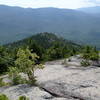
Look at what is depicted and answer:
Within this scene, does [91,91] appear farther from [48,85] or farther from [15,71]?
[15,71]

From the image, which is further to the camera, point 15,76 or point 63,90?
point 15,76

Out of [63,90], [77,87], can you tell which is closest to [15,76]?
[63,90]

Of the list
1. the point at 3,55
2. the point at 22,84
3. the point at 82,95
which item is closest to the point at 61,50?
the point at 3,55

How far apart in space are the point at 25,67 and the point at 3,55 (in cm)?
2496

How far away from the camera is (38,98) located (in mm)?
16312

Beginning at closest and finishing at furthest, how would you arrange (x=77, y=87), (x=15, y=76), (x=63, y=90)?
1. (x=63, y=90)
2. (x=77, y=87)
3. (x=15, y=76)

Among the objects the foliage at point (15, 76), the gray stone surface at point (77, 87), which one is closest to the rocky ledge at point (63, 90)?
the gray stone surface at point (77, 87)

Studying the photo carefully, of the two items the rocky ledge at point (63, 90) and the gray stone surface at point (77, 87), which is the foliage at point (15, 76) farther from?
the gray stone surface at point (77, 87)

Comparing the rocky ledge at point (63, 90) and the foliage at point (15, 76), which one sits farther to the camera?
the foliage at point (15, 76)

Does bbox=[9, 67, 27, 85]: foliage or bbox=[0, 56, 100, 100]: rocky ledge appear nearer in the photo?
bbox=[0, 56, 100, 100]: rocky ledge

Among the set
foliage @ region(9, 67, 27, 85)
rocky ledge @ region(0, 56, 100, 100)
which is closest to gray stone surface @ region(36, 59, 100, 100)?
rocky ledge @ region(0, 56, 100, 100)

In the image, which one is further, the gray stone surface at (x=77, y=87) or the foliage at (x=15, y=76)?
the foliage at (x=15, y=76)

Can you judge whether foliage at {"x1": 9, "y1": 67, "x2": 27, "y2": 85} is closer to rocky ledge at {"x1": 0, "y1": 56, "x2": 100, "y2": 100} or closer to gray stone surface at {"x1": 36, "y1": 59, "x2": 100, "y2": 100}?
rocky ledge at {"x1": 0, "y1": 56, "x2": 100, "y2": 100}

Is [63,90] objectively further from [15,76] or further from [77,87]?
[15,76]
